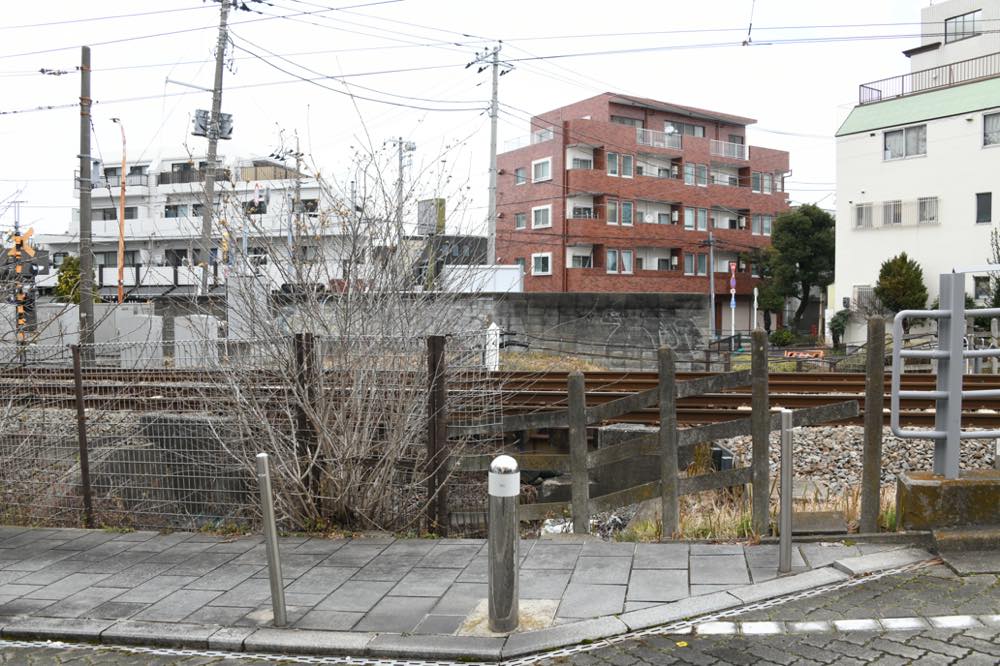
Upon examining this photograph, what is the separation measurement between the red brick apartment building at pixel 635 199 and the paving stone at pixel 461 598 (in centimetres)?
3908

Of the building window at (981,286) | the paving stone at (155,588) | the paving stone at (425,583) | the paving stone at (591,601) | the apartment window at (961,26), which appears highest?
the apartment window at (961,26)

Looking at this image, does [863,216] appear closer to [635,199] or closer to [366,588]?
[635,199]

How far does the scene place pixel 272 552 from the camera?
5148 mm

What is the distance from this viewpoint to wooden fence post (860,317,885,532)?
595cm

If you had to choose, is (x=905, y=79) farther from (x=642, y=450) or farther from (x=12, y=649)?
(x=12, y=649)

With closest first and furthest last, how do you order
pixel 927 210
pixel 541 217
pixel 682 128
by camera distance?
pixel 927 210 < pixel 541 217 < pixel 682 128

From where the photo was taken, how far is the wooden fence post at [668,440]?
6.63 m

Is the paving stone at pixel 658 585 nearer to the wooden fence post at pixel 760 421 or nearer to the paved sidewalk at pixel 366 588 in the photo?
the paved sidewalk at pixel 366 588

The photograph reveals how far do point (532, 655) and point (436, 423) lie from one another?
283 cm

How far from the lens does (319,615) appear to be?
207 inches

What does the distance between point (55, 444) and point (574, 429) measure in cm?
522

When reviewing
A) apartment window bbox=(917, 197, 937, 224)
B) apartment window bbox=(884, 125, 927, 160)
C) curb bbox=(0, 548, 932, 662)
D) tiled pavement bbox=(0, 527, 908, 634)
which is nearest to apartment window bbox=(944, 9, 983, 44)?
apartment window bbox=(884, 125, 927, 160)

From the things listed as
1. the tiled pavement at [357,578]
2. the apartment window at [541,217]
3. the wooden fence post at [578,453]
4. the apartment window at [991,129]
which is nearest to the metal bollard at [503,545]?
the tiled pavement at [357,578]

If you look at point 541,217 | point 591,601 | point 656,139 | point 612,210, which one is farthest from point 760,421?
point 656,139
